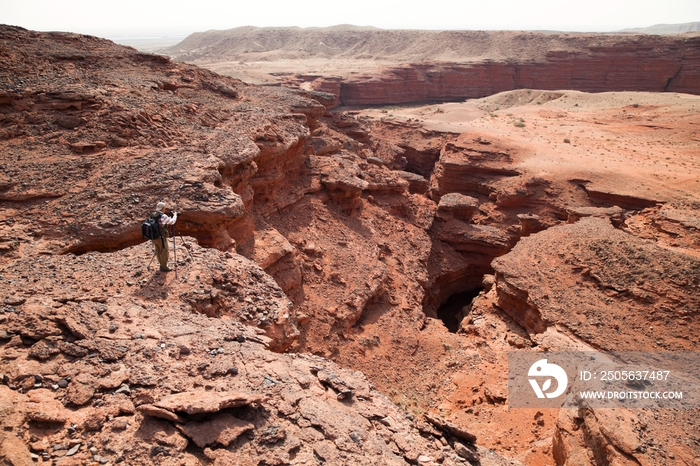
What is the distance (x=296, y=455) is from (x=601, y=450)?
4434mm

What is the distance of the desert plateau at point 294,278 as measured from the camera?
16.1ft

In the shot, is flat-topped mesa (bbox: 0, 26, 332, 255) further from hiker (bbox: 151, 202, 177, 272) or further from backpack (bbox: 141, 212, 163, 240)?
backpack (bbox: 141, 212, 163, 240)

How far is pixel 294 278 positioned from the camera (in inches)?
460

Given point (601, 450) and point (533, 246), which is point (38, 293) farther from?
point (533, 246)

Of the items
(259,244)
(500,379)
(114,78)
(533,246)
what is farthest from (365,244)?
(114,78)

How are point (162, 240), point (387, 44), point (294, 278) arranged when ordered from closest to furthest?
point (162, 240), point (294, 278), point (387, 44)

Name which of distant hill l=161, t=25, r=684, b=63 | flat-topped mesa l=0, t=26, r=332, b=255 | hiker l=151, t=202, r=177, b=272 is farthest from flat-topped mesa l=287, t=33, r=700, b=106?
hiker l=151, t=202, r=177, b=272

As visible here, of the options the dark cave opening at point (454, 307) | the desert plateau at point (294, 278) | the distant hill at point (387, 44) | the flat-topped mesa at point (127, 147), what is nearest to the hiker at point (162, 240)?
the desert plateau at point (294, 278)

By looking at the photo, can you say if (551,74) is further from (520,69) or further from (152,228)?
(152,228)

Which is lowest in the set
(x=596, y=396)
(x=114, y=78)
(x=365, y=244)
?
(x=365, y=244)

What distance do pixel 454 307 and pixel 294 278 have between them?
9.28m

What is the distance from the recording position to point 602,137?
29188mm

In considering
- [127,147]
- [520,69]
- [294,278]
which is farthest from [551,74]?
[127,147]

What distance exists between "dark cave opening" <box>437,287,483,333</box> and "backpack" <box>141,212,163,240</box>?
1203 centimetres
